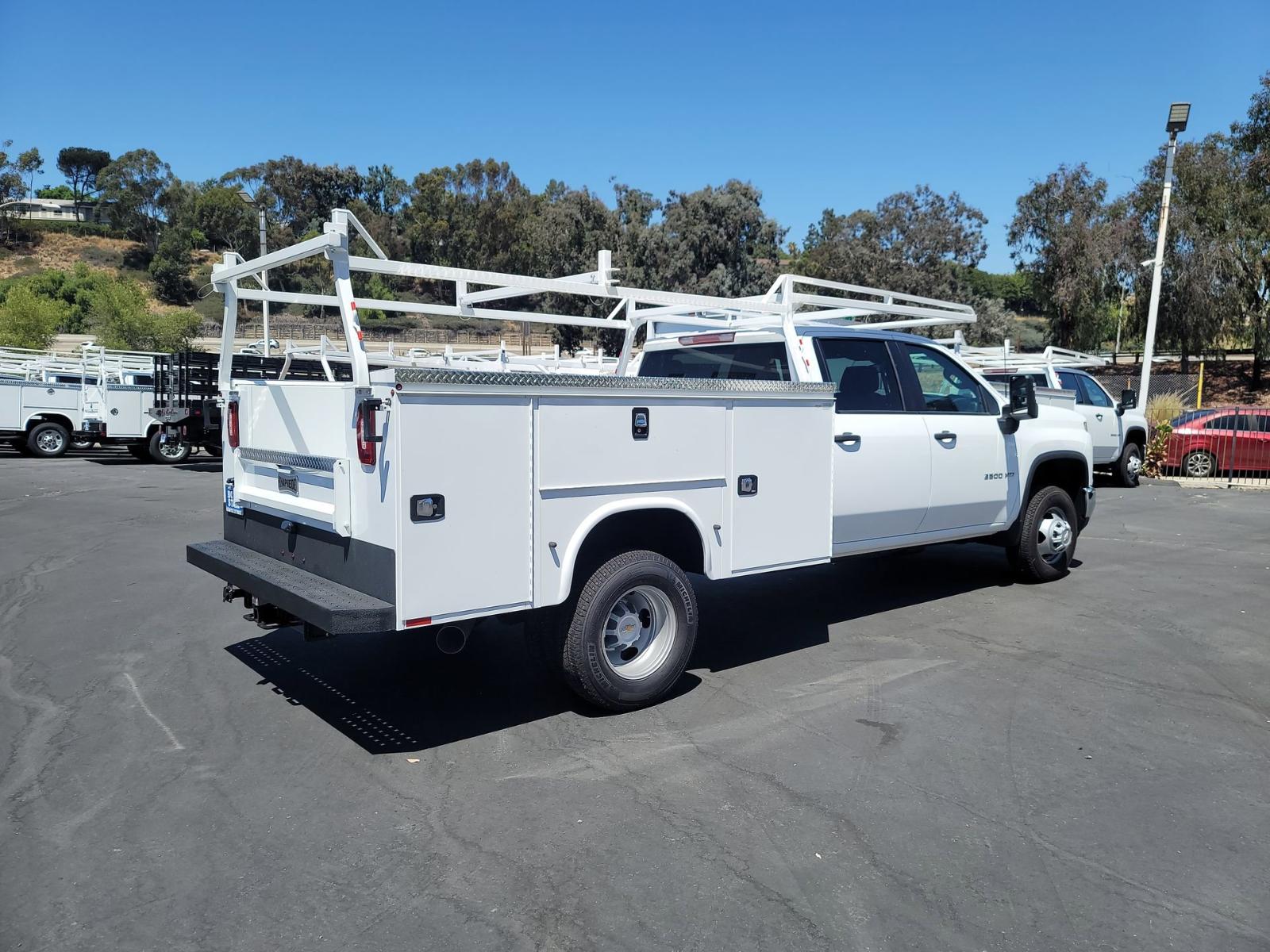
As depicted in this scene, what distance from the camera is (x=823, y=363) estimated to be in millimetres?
6461

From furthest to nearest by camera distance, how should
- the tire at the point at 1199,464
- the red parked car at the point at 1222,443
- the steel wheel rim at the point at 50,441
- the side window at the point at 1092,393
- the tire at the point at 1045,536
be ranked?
1. the steel wheel rim at the point at 50,441
2. the tire at the point at 1199,464
3. the red parked car at the point at 1222,443
4. the side window at the point at 1092,393
5. the tire at the point at 1045,536

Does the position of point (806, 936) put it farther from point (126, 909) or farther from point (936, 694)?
point (936, 694)

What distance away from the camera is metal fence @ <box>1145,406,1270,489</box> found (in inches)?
701

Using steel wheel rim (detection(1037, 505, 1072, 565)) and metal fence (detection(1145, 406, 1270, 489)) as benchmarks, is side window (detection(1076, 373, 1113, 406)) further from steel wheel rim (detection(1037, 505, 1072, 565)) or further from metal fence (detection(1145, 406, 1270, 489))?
steel wheel rim (detection(1037, 505, 1072, 565))

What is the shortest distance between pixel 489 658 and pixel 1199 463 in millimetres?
16565

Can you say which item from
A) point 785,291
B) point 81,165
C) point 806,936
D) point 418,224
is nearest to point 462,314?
point 785,291

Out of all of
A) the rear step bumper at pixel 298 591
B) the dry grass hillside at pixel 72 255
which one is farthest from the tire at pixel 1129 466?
the dry grass hillside at pixel 72 255

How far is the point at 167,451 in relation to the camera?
69.7 feet

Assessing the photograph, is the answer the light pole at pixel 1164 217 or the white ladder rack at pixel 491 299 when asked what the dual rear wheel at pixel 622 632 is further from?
the light pole at pixel 1164 217

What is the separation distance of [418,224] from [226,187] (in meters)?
25.5

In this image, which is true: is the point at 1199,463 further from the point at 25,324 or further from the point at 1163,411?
the point at 25,324

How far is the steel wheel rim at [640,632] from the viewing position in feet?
17.2

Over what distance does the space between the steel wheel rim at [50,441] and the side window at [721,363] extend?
1964 cm

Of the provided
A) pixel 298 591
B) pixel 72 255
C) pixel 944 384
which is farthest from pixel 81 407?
Result: pixel 72 255
